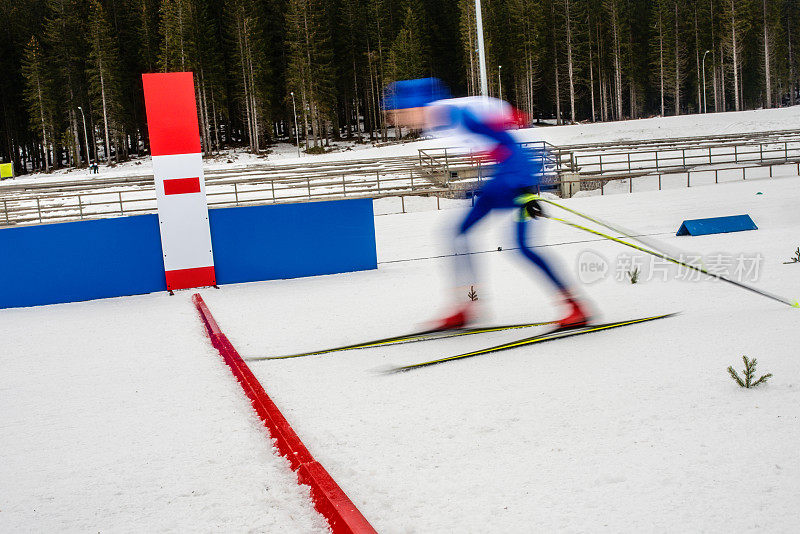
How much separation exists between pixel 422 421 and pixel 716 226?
852cm

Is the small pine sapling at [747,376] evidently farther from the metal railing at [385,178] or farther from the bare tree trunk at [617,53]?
the bare tree trunk at [617,53]

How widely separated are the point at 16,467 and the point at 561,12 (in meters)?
66.1

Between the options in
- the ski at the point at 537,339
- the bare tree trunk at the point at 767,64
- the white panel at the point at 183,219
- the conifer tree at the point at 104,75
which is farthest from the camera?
the bare tree trunk at the point at 767,64

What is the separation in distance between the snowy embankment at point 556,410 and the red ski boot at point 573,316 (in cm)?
22

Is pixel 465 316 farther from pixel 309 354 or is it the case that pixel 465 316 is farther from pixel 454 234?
pixel 309 354

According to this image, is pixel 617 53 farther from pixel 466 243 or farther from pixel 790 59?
pixel 466 243

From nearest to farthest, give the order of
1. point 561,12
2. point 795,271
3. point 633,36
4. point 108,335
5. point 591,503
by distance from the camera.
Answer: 1. point 591,503
2. point 108,335
3. point 795,271
4. point 561,12
5. point 633,36

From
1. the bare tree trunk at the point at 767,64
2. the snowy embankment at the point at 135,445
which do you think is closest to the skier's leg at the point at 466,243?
the snowy embankment at the point at 135,445

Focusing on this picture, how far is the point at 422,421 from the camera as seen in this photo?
3.29 metres

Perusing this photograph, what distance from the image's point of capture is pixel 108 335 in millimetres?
5820

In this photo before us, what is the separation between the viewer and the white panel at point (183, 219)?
25.3ft

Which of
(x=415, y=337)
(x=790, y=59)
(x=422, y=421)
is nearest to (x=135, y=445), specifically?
(x=422, y=421)

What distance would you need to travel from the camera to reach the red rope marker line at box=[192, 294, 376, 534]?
7.27 feet

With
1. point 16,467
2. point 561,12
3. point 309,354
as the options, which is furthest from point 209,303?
point 561,12
